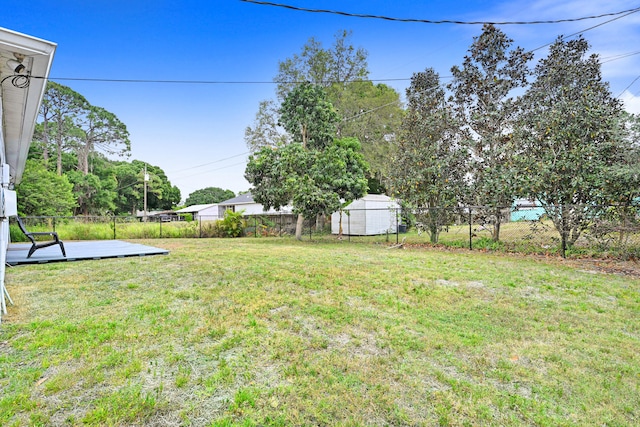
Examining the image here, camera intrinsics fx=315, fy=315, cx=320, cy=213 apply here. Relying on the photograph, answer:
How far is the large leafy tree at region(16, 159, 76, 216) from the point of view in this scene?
52.1 ft

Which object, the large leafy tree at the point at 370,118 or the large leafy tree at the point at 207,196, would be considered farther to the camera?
the large leafy tree at the point at 207,196

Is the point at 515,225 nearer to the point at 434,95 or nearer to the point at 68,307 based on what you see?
the point at 434,95

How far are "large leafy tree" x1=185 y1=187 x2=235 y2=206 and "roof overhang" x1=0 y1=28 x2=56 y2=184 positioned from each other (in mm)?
42077

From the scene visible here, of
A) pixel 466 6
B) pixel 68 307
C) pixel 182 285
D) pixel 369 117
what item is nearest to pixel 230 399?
pixel 68 307

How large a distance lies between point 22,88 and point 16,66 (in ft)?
2.74

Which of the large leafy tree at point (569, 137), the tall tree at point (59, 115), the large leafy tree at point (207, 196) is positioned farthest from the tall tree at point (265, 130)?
the large leafy tree at point (207, 196)

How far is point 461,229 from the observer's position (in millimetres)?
12898

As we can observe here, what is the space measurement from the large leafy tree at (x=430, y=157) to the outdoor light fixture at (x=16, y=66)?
33.6 ft

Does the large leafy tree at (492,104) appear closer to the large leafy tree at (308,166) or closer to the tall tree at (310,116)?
the large leafy tree at (308,166)

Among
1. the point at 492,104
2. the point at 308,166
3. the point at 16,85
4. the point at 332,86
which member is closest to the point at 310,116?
the point at 308,166

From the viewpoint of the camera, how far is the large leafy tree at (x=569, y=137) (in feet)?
25.8

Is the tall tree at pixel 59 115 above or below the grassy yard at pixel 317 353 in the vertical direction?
above

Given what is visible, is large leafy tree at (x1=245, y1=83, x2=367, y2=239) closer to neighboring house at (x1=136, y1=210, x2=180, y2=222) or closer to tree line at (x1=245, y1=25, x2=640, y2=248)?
tree line at (x1=245, y1=25, x2=640, y2=248)

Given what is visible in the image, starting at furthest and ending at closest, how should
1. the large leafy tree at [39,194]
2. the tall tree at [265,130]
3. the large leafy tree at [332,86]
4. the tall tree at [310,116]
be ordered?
1. the tall tree at [265,130]
2. the large leafy tree at [332,86]
3. the large leafy tree at [39,194]
4. the tall tree at [310,116]
